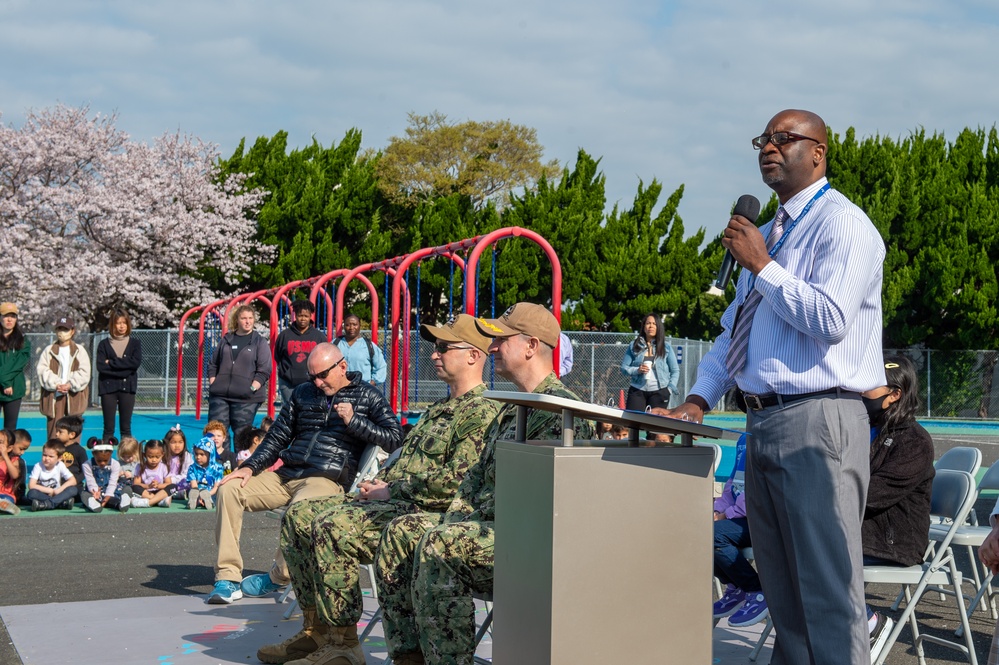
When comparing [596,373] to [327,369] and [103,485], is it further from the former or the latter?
[327,369]

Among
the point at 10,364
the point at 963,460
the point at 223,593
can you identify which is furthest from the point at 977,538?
the point at 10,364

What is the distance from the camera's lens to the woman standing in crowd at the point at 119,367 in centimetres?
1306

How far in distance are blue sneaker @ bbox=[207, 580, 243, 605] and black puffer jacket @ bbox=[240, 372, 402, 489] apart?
2.23 feet

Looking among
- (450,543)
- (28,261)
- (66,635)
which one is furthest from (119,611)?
(28,261)

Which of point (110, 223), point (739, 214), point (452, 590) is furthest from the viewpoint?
point (110, 223)

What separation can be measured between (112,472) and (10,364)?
2.58 m

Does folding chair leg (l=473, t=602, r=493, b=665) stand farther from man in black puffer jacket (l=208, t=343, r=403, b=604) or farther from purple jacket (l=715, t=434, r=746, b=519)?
man in black puffer jacket (l=208, t=343, r=403, b=604)

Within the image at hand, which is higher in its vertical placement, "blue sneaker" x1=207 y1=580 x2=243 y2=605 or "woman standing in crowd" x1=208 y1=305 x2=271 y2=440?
"woman standing in crowd" x1=208 y1=305 x2=271 y2=440

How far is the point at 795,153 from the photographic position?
3.37 metres

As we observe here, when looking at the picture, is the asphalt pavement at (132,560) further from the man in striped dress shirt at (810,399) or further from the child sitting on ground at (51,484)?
the man in striped dress shirt at (810,399)

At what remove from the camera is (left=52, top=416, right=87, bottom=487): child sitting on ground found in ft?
36.2

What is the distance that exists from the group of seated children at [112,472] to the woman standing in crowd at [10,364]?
1578 millimetres

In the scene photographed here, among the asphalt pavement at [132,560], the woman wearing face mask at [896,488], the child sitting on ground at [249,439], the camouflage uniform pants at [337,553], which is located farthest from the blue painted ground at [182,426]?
the camouflage uniform pants at [337,553]

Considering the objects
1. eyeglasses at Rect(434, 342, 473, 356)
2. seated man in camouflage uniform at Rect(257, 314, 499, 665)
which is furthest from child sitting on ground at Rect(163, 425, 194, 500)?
eyeglasses at Rect(434, 342, 473, 356)
